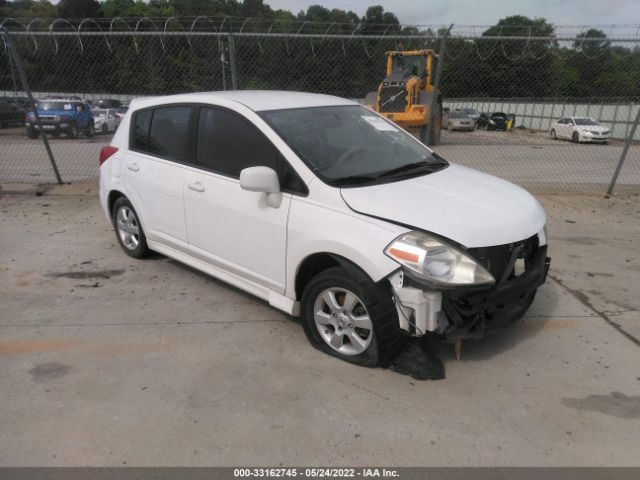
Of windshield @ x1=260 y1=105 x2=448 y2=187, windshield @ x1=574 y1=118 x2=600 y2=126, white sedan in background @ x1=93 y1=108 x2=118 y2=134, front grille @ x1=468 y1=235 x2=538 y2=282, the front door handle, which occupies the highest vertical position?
windshield @ x1=260 y1=105 x2=448 y2=187

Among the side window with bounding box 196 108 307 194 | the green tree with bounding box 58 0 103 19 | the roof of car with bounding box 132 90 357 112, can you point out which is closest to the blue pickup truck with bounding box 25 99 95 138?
the roof of car with bounding box 132 90 357 112

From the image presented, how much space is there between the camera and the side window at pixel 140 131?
485cm

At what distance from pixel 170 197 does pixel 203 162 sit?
20.4 inches

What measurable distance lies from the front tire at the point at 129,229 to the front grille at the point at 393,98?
12.6m

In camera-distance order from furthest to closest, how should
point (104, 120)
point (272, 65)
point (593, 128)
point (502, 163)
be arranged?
point (593, 128), point (104, 120), point (502, 163), point (272, 65)

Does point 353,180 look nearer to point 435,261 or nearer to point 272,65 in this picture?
point 435,261

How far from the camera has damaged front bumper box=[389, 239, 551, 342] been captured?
2938mm

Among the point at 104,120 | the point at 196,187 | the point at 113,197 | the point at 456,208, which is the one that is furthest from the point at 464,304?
→ the point at 104,120

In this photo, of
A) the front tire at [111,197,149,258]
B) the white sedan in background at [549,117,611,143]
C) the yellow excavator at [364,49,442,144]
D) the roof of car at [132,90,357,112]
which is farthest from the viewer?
the white sedan in background at [549,117,611,143]

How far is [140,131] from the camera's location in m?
4.94

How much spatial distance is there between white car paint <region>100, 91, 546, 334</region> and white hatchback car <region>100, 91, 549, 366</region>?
0.03 ft

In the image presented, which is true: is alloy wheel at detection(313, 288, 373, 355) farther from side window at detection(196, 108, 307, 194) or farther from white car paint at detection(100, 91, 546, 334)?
side window at detection(196, 108, 307, 194)

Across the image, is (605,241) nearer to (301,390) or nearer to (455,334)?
(455,334)

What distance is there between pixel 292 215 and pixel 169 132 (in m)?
1.80
